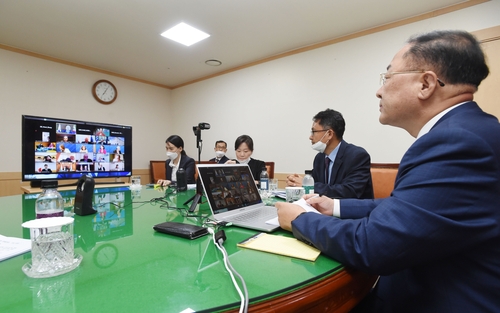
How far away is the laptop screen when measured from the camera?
104 cm

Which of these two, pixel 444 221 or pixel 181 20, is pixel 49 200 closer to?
pixel 444 221

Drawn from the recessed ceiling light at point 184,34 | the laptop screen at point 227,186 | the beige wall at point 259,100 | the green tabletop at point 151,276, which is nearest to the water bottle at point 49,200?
the green tabletop at point 151,276

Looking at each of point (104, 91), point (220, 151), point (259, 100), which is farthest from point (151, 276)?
point (104, 91)

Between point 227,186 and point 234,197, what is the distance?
6cm

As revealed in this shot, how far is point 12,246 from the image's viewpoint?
0.72 meters

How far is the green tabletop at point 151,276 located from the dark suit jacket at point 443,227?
119mm

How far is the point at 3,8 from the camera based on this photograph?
2574mm

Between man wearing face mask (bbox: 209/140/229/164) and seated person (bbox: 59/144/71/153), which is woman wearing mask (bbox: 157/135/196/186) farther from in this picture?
seated person (bbox: 59/144/71/153)

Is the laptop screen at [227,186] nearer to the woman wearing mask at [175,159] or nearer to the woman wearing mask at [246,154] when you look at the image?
the woman wearing mask at [246,154]

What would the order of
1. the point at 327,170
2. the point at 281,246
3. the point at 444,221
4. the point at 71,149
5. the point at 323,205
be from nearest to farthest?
1. the point at 444,221
2. the point at 281,246
3. the point at 323,205
4. the point at 71,149
5. the point at 327,170

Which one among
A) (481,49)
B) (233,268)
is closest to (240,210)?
(233,268)

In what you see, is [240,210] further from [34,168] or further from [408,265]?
[34,168]

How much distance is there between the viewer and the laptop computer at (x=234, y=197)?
99cm

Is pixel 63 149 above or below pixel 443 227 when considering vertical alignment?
above
